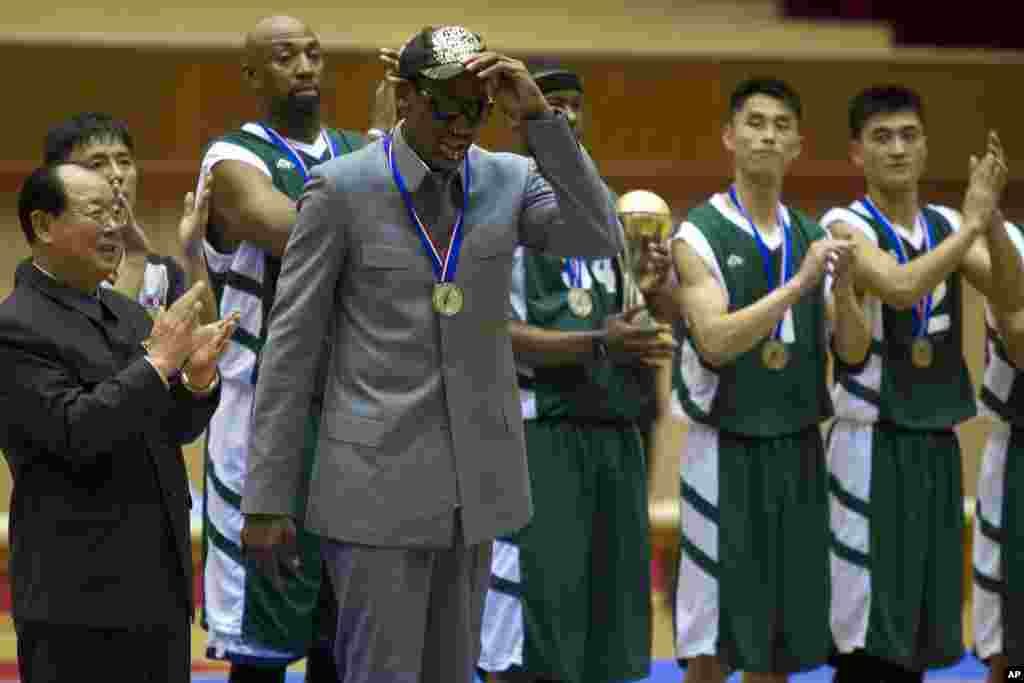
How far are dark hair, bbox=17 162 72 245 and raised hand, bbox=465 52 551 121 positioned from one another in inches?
32.4

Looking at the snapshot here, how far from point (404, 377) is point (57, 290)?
2.17 ft

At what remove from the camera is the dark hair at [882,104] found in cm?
521

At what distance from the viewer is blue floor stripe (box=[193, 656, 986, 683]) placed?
228 inches

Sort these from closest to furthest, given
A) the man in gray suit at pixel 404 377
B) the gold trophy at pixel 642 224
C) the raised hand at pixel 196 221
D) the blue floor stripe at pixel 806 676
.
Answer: the man in gray suit at pixel 404 377, the raised hand at pixel 196 221, the gold trophy at pixel 642 224, the blue floor stripe at pixel 806 676

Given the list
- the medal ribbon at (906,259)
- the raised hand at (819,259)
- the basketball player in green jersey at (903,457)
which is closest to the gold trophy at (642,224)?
the raised hand at (819,259)

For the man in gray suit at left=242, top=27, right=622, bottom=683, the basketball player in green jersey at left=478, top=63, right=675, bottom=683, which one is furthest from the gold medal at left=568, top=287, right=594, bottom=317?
the man in gray suit at left=242, top=27, right=622, bottom=683

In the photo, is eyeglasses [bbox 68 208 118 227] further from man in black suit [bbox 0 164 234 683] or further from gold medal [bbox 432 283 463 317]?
gold medal [bbox 432 283 463 317]

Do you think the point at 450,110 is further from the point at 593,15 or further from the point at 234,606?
the point at 593,15

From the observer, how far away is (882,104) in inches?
206

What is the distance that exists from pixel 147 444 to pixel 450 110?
825 millimetres

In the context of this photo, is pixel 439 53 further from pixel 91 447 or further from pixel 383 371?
pixel 91 447

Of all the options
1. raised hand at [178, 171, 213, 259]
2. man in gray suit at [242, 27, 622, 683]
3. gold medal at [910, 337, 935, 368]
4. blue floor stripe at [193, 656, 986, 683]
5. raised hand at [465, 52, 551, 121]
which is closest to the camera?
raised hand at [465, 52, 551, 121]

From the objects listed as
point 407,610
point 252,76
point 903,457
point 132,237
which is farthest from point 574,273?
point 407,610

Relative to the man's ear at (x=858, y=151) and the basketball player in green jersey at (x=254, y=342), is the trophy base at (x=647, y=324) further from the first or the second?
the man's ear at (x=858, y=151)
